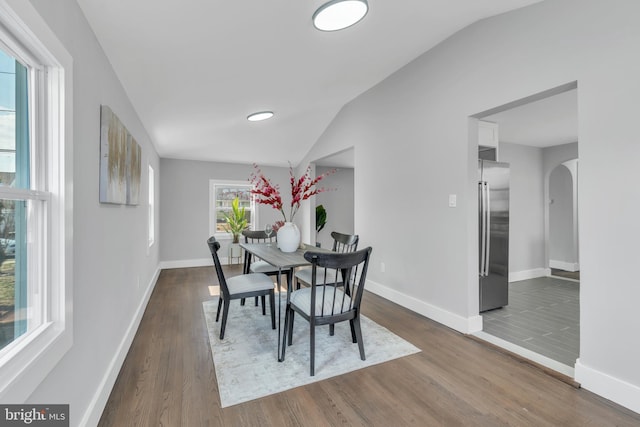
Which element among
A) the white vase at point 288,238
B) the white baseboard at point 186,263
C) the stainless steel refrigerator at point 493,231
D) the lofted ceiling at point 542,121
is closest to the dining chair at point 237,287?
the white vase at point 288,238

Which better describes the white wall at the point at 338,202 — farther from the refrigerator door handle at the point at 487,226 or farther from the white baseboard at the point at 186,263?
the refrigerator door handle at the point at 487,226

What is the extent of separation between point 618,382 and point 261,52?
11.4 ft

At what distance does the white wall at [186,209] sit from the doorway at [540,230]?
512 centimetres

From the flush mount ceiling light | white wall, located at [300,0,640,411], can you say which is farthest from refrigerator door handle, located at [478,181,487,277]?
the flush mount ceiling light

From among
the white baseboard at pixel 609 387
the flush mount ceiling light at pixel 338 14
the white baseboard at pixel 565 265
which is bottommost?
the white baseboard at pixel 609 387

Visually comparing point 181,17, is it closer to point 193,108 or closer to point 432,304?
point 193,108

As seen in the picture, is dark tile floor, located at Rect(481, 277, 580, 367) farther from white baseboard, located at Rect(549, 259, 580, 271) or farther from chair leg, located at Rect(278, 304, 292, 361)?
chair leg, located at Rect(278, 304, 292, 361)

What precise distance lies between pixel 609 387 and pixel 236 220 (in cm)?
579

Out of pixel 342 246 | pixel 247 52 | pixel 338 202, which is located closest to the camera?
pixel 247 52

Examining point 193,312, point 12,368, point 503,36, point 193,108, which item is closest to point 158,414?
point 12,368

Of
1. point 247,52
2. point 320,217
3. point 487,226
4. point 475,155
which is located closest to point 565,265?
point 487,226

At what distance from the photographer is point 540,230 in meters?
5.27

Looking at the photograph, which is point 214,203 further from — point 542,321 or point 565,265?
point 565,265

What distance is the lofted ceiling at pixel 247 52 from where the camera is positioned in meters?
1.93
